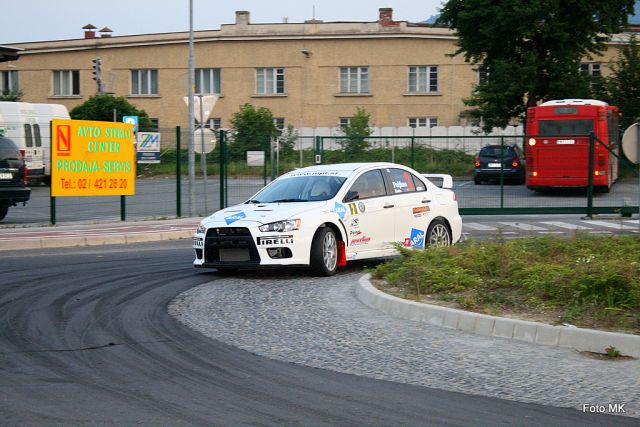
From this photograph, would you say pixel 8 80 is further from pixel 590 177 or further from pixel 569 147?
pixel 590 177

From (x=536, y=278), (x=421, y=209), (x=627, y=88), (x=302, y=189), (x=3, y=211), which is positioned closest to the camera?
(x=536, y=278)

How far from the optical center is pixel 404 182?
49.0 feet

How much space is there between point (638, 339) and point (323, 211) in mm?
6121

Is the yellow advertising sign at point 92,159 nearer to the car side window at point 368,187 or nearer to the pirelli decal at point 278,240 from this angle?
the car side window at point 368,187

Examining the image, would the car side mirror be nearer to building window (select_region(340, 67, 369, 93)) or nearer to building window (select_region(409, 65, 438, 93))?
building window (select_region(409, 65, 438, 93))

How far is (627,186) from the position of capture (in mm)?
27344

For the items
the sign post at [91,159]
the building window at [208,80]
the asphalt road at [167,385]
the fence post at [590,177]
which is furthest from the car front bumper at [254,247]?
the building window at [208,80]

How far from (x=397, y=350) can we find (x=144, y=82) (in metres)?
53.3

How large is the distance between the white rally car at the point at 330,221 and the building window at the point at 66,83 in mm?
48450

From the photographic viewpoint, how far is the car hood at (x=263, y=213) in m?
13.0

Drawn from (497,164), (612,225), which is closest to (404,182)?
(612,225)

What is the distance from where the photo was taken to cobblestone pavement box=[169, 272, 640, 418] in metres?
6.92

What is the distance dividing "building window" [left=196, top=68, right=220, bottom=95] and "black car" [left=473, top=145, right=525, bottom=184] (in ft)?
114

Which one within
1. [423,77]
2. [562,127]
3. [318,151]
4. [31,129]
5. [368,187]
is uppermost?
[423,77]
